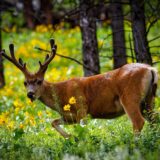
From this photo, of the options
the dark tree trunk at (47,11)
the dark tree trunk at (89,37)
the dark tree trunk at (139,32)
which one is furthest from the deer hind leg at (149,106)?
the dark tree trunk at (47,11)

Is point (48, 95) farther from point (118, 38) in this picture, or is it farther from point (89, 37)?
point (118, 38)

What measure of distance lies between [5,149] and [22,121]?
11.7ft

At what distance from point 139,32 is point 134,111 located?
226cm

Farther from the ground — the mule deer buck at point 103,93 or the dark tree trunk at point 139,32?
the dark tree trunk at point 139,32

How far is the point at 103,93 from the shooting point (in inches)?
420

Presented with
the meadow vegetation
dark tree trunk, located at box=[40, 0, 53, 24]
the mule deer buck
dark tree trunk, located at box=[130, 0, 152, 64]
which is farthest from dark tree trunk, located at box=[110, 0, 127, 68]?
dark tree trunk, located at box=[40, 0, 53, 24]

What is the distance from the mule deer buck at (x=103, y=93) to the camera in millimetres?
9984

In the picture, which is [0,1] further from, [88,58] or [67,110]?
[67,110]

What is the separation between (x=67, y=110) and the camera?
10805 mm

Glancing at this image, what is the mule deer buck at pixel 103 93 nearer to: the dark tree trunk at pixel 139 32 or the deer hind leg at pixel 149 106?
the deer hind leg at pixel 149 106

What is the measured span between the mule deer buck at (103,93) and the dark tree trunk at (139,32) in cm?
138

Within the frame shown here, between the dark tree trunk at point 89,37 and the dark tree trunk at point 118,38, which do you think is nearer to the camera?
the dark tree trunk at point 89,37

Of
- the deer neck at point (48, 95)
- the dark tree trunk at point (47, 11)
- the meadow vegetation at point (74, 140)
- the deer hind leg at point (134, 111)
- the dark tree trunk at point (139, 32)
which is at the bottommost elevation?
the meadow vegetation at point (74, 140)

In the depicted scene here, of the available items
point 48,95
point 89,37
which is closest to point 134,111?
point 48,95
